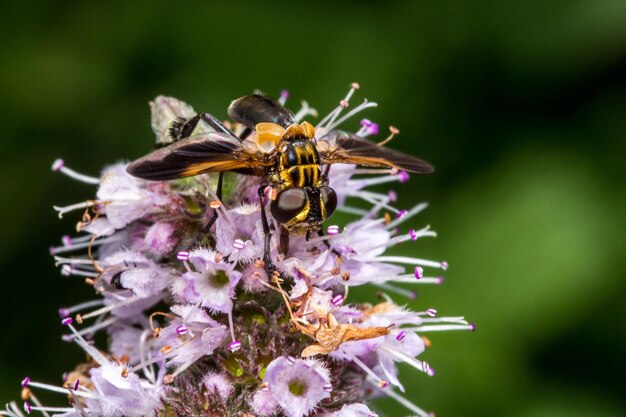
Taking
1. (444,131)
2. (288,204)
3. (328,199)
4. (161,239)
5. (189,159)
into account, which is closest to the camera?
(189,159)

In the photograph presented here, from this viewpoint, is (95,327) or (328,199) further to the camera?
(95,327)

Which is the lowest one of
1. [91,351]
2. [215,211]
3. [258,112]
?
[91,351]

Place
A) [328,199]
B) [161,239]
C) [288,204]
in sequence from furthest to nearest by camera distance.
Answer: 1. [161,239]
2. [328,199]
3. [288,204]

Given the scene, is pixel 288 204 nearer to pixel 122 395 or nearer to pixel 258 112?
pixel 258 112

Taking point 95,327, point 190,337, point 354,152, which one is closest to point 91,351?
point 95,327

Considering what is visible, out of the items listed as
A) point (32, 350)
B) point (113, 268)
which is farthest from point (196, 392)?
point (32, 350)

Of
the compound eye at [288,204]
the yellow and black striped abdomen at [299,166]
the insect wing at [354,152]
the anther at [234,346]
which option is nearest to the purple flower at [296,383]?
the anther at [234,346]
